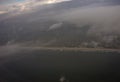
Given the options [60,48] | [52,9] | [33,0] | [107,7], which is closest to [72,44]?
[60,48]

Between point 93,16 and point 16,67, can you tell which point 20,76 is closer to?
point 16,67

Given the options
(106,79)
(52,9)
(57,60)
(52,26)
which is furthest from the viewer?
(52,9)

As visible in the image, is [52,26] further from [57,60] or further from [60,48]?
[57,60]

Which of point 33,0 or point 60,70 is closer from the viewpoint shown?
point 60,70

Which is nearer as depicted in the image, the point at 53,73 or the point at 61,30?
the point at 53,73

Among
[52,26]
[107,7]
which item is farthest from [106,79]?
[107,7]

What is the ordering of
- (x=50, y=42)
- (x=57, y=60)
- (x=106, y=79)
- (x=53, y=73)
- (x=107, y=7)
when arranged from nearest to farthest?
(x=106, y=79)
(x=53, y=73)
(x=57, y=60)
(x=50, y=42)
(x=107, y=7)
